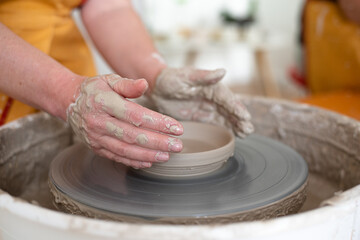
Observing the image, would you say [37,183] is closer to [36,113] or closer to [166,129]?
[36,113]

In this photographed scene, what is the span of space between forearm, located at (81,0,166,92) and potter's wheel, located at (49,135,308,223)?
37 centimetres

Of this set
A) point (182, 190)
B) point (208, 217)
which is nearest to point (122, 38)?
point (182, 190)

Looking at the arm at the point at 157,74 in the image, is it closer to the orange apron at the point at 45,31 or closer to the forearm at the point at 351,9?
the orange apron at the point at 45,31

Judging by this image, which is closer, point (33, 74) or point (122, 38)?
point (33, 74)

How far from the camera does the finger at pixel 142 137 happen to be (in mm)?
898

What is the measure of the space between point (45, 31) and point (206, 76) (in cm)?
63

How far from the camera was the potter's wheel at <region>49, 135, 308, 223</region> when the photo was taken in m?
0.88

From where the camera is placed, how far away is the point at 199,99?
1.33 metres

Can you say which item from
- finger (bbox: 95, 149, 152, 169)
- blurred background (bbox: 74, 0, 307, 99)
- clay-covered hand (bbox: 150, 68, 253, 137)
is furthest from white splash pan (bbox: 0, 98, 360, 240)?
blurred background (bbox: 74, 0, 307, 99)

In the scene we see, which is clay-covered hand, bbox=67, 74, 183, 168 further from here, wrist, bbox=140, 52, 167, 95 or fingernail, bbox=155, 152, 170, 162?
wrist, bbox=140, 52, 167, 95

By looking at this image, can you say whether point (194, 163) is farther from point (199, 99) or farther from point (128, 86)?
point (199, 99)

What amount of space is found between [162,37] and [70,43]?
12.0 ft

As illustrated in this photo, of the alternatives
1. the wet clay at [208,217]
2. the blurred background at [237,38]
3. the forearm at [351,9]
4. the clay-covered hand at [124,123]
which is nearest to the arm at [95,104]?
the clay-covered hand at [124,123]

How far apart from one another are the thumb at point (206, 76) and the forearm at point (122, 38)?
158mm
